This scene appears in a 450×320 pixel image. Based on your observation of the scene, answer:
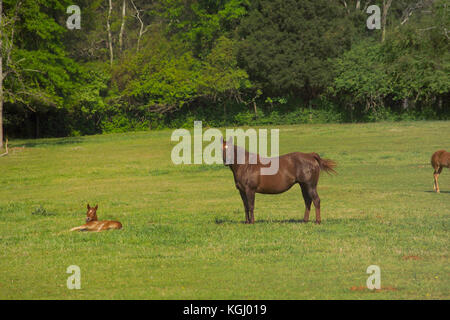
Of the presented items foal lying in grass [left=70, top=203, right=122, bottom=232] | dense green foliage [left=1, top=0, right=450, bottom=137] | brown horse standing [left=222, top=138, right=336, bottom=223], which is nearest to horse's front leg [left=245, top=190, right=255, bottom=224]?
brown horse standing [left=222, top=138, right=336, bottom=223]

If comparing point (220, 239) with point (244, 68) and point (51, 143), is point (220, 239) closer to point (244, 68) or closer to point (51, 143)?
point (51, 143)

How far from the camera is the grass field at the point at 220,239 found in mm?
9953

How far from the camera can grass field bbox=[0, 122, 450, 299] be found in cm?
995

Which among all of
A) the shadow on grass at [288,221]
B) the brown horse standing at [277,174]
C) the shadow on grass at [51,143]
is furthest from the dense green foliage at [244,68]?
the brown horse standing at [277,174]

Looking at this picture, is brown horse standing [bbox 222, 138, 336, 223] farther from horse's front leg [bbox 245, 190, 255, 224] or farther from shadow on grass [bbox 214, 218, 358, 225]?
shadow on grass [bbox 214, 218, 358, 225]

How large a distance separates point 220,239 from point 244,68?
172 ft

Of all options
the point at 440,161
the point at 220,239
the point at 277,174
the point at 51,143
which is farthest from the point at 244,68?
the point at 220,239

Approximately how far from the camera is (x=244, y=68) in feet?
214

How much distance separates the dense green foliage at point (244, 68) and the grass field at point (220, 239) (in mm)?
28503

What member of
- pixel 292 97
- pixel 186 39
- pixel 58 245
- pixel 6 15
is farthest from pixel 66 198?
pixel 186 39

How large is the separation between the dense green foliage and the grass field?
2850 cm

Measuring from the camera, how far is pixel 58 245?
13562 millimetres

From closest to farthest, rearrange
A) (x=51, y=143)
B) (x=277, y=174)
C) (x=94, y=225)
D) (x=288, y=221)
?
1. (x=94, y=225)
2. (x=277, y=174)
3. (x=288, y=221)
4. (x=51, y=143)
